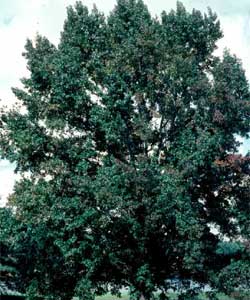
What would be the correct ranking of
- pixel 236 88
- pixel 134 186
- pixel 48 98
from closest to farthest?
1. pixel 134 186
2. pixel 236 88
3. pixel 48 98

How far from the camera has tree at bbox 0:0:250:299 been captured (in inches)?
1061

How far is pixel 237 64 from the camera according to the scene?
2853cm

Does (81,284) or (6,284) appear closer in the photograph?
(81,284)

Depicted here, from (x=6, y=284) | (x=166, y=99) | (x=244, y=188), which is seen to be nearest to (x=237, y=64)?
(x=166, y=99)

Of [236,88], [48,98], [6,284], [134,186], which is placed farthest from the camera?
[6,284]

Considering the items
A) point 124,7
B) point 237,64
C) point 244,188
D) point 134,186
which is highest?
point 124,7

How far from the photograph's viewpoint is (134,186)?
26.3m

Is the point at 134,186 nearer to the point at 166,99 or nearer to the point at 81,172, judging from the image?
the point at 81,172

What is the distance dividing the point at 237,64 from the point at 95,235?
497 inches

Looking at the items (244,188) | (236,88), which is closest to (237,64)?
(236,88)

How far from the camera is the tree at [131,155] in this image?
27.0 meters

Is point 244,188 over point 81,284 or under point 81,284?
over

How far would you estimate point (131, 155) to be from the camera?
100ft

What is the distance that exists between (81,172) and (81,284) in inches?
252
